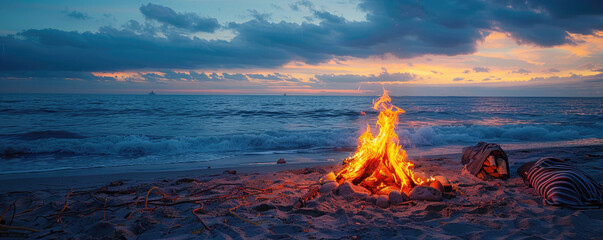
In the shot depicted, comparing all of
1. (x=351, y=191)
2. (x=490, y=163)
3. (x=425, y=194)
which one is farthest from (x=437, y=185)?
(x=490, y=163)

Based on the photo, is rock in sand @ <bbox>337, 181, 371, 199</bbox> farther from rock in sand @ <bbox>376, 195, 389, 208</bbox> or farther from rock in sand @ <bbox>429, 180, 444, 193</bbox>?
rock in sand @ <bbox>429, 180, 444, 193</bbox>

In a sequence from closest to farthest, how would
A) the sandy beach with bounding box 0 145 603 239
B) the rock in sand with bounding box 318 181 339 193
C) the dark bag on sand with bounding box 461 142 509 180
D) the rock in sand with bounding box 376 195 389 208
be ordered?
the sandy beach with bounding box 0 145 603 239, the rock in sand with bounding box 376 195 389 208, the rock in sand with bounding box 318 181 339 193, the dark bag on sand with bounding box 461 142 509 180

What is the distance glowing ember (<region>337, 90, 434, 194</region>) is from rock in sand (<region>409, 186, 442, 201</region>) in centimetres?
30

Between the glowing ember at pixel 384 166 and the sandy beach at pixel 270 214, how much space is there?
0.61m

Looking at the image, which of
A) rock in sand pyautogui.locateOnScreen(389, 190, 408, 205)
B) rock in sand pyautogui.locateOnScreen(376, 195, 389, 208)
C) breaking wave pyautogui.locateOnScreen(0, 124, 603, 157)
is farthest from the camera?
breaking wave pyautogui.locateOnScreen(0, 124, 603, 157)

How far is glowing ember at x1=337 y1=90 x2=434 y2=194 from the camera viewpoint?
5.31 meters

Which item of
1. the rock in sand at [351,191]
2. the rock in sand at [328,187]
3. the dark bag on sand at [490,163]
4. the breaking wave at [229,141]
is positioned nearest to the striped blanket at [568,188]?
the dark bag on sand at [490,163]

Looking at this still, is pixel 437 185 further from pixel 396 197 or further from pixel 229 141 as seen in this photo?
pixel 229 141

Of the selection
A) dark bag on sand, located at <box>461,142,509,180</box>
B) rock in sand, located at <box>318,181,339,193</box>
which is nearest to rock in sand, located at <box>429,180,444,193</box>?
rock in sand, located at <box>318,181,339,193</box>

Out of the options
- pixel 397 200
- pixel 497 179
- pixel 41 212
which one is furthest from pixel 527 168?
pixel 41 212

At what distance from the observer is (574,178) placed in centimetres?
430

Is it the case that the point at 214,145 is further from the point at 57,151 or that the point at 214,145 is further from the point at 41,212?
the point at 41,212

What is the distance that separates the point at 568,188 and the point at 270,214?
14.4ft

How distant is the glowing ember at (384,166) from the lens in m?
5.31
